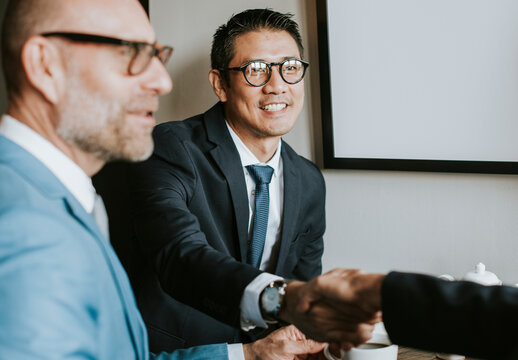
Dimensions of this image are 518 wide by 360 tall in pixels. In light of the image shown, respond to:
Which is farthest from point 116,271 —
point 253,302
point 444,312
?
point 444,312

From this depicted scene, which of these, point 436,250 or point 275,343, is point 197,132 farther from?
point 436,250

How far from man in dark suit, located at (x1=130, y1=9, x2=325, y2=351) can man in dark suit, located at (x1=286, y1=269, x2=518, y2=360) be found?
0.63 meters

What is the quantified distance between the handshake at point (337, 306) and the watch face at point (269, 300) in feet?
0.10

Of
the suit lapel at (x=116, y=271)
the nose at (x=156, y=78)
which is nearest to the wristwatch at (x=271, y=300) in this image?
the suit lapel at (x=116, y=271)

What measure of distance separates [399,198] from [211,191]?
0.65 meters

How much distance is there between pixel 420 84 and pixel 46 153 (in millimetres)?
1189

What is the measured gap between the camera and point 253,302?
44.9 inches

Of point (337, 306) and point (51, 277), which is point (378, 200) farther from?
point (51, 277)

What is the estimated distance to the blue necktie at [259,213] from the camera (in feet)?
5.62

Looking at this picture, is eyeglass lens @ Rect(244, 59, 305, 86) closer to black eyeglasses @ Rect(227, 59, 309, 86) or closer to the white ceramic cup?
black eyeglasses @ Rect(227, 59, 309, 86)

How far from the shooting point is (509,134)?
4.95 ft

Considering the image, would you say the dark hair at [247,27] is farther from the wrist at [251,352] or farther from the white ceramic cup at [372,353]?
the white ceramic cup at [372,353]

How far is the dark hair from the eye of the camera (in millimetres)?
1704

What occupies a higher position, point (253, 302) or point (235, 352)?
point (253, 302)
